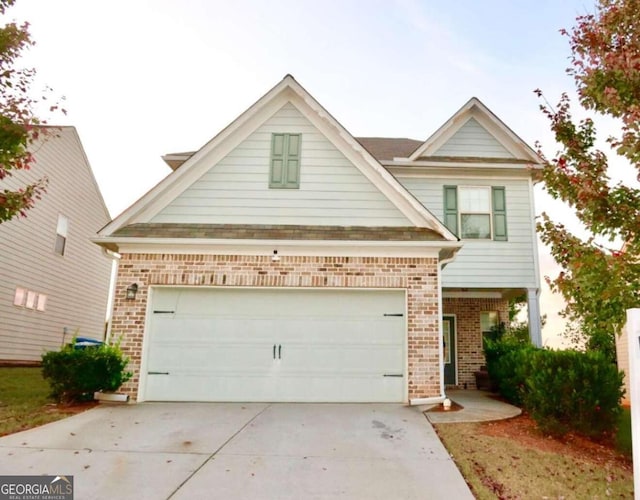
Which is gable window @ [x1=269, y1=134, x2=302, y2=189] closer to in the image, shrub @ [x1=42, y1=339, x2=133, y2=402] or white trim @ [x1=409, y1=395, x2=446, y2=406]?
shrub @ [x1=42, y1=339, x2=133, y2=402]

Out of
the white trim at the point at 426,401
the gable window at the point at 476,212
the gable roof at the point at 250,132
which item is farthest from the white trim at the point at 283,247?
the gable window at the point at 476,212

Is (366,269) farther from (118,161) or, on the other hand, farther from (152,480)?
(118,161)

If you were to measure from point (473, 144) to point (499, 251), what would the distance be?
10.4 ft

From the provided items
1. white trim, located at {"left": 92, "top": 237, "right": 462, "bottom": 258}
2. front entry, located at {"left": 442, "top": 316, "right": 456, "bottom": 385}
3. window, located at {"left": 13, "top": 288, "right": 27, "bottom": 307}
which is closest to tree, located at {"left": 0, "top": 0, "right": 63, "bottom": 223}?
white trim, located at {"left": 92, "top": 237, "right": 462, "bottom": 258}

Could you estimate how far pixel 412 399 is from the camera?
8.36 metres

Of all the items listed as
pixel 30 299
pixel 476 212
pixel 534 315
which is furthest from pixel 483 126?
pixel 30 299

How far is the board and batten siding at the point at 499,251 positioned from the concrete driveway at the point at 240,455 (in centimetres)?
537

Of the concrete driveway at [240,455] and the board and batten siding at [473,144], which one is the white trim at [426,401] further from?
the board and batten siding at [473,144]

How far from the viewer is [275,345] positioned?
880 centimetres

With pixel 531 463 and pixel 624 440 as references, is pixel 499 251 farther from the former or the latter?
pixel 531 463

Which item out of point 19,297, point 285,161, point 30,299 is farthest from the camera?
point 30,299

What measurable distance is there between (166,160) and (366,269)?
7370 millimetres

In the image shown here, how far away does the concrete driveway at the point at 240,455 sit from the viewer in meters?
4.54

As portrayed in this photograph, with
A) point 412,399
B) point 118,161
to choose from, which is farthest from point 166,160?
point 412,399
